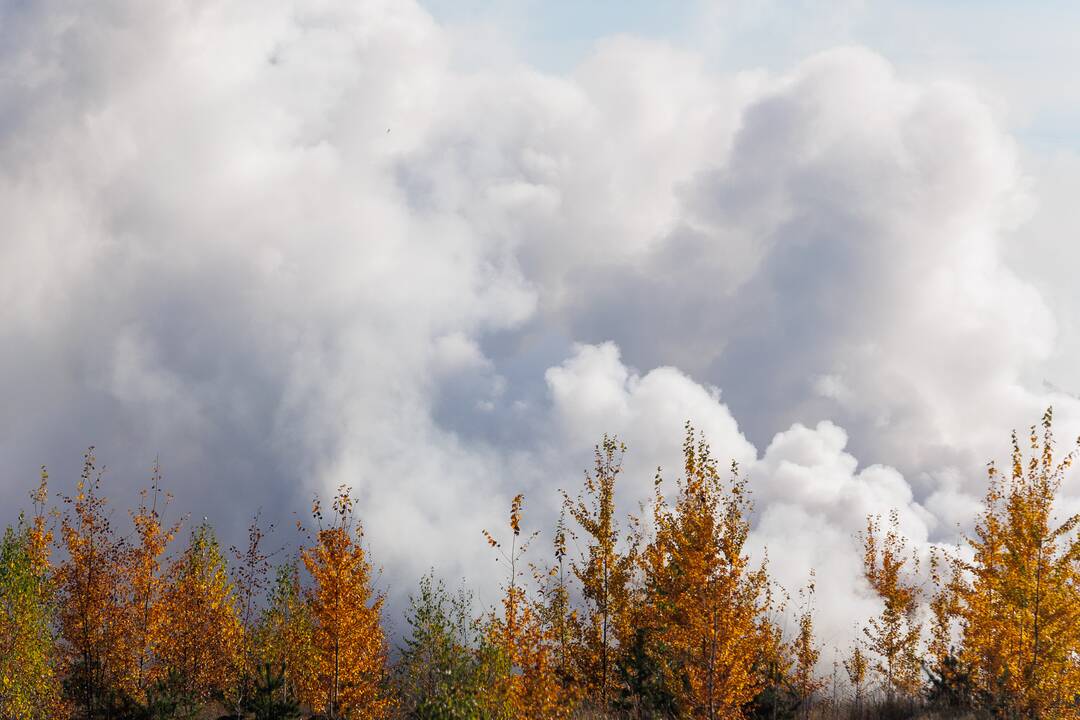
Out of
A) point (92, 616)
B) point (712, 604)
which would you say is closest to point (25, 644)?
point (92, 616)

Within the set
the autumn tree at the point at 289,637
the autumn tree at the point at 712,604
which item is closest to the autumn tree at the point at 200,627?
the autumn tree at the point at 289,637

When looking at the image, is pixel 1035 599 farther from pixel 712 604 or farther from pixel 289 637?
pixel 289 637

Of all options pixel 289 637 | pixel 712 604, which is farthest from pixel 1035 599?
pixel 289 637

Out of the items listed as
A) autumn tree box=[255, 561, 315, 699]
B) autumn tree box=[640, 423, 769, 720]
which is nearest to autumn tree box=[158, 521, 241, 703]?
autumn tree box=[255, 561, 315, 699]

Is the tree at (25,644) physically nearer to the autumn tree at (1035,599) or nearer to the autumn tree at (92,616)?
the autumn tree at (92,616)

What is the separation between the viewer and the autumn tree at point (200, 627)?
29.0m

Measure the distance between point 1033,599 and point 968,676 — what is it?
7.98m

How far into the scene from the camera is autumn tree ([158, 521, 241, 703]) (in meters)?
29.0

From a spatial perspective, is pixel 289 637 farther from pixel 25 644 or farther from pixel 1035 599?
pixel 1035 599

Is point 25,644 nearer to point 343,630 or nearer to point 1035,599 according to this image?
point 343,630

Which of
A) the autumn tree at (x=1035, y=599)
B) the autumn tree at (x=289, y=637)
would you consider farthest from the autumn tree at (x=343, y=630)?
the autumn tree at (x=1035, y=599)

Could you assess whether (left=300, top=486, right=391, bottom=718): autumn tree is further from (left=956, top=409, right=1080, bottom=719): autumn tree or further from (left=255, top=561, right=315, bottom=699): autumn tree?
(left=956, top=409, right=1080, bottom=719): autumn tree

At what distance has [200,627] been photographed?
30.0 m

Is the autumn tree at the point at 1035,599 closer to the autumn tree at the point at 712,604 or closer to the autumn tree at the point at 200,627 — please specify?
the autumn tree at the point at 712,604
